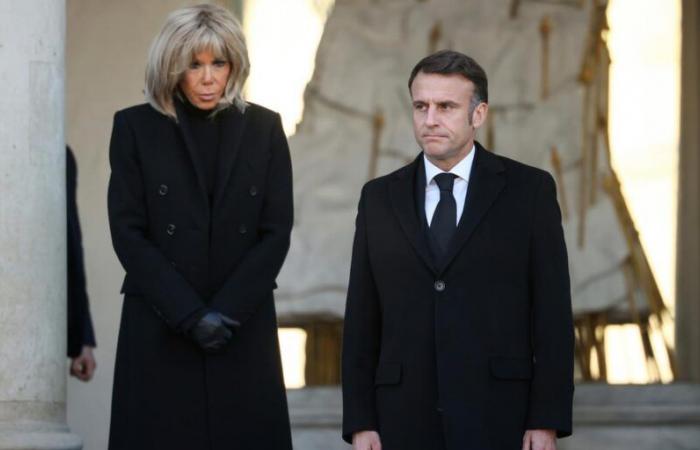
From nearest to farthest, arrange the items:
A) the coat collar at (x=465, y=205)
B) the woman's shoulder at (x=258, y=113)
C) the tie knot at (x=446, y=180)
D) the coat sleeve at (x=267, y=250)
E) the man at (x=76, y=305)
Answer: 1. the coat collar at (x=465, y=205)
2. the tie knot at (x=446, y=180)
3. the coat sleeve at (x=267, y=250)
4. the woman's shoulder at (x=258, y=113)
5. the man at (x=76, y=305)

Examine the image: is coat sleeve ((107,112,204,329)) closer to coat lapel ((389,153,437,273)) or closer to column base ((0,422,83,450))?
coat lapel ((389,153,437,273))

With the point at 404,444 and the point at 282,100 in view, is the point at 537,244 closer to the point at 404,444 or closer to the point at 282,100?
the point at 404,444

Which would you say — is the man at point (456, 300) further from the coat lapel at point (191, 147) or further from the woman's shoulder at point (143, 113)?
the woman's shoulder at point (143, 113)

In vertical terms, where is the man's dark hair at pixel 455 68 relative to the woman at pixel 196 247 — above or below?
above

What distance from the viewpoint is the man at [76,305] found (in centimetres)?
928

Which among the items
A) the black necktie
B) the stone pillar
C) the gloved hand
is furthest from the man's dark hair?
the stone pillar

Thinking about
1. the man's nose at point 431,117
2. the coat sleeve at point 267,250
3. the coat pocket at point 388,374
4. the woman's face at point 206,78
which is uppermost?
the woman's face at point 206,78

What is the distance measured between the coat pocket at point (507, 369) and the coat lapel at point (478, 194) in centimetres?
33

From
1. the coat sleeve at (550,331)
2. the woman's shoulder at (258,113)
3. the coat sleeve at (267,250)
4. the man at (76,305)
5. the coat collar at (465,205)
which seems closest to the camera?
the coat sleeve at (550,331)

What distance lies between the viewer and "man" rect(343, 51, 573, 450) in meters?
6.92

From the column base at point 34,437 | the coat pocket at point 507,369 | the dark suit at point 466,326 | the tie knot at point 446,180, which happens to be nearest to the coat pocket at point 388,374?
the dark suit at point 466,326

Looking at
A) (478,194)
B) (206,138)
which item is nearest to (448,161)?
(478,194)

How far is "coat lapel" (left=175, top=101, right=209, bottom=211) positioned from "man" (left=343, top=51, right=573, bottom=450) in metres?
0.57

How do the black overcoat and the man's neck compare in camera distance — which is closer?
the man's neck
